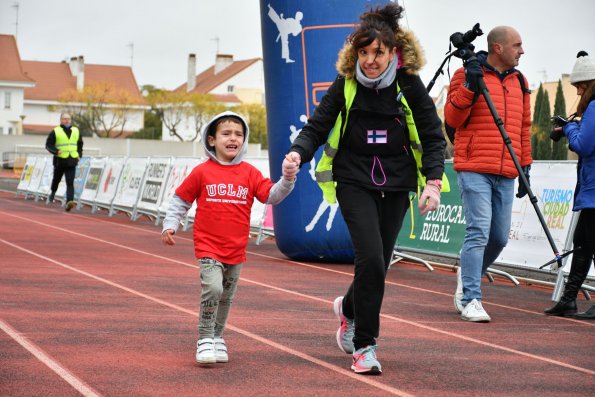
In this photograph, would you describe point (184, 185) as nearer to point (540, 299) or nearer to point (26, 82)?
point (540, 299)

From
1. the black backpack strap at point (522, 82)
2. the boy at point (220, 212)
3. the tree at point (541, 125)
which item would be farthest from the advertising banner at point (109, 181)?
the tree at point (541, 125)

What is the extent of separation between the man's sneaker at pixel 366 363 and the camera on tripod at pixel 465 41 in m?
3.27

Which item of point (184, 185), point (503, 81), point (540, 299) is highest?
point (503, 81)

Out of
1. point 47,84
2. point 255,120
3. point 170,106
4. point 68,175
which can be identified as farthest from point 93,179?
point 47,84

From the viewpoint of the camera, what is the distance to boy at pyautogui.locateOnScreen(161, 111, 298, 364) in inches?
264

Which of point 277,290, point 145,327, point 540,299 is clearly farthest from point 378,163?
point 540,299

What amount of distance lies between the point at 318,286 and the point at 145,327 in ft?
11.9

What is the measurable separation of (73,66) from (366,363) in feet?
400

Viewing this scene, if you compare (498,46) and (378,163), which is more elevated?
(498,46)

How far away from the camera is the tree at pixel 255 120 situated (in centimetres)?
10122

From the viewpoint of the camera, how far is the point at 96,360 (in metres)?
6.57

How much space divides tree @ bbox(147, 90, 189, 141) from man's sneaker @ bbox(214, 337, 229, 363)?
98.6m

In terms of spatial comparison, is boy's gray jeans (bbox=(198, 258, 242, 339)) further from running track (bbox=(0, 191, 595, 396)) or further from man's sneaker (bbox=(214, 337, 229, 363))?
running track (bbox=(0, 191, 595, 396))

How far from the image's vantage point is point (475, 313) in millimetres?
9008
